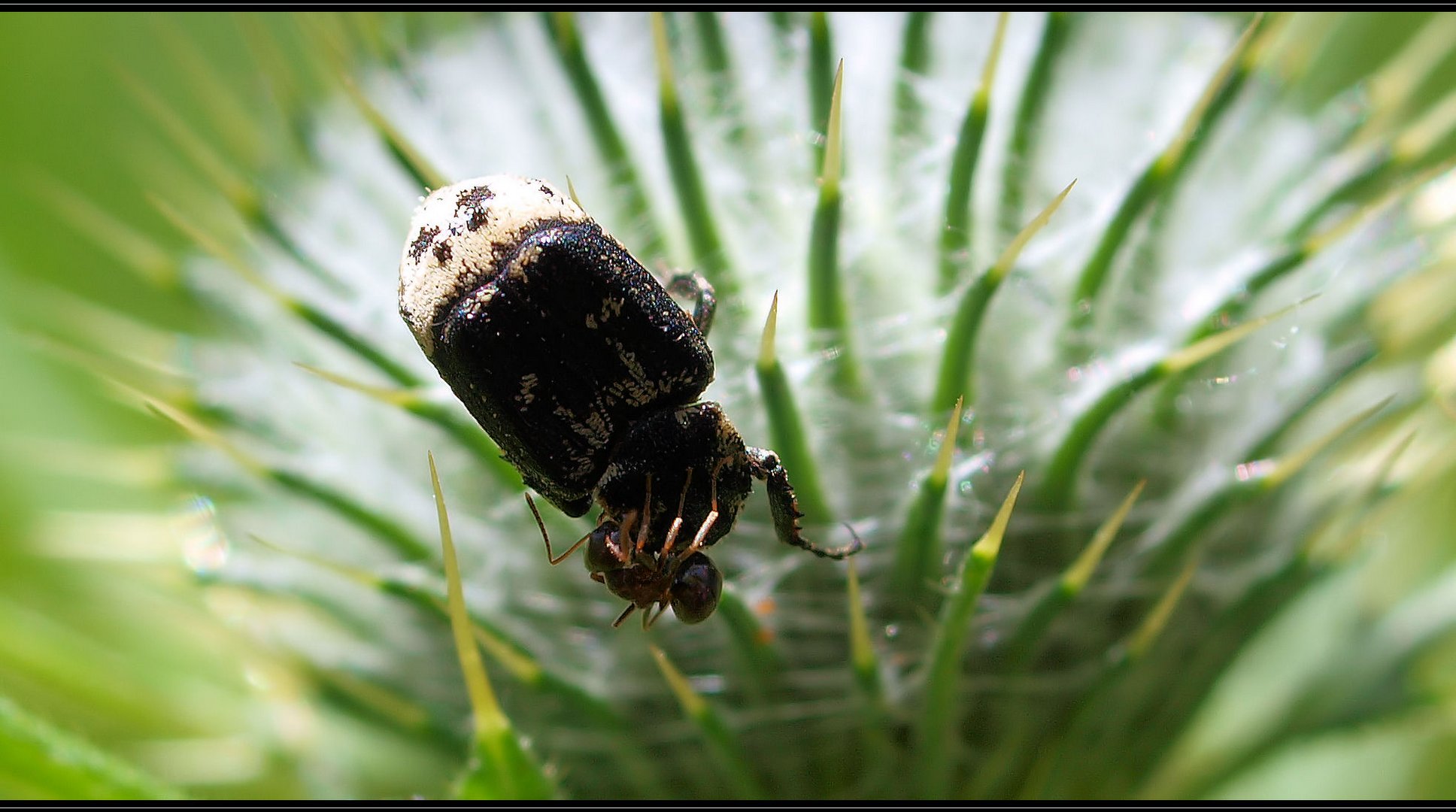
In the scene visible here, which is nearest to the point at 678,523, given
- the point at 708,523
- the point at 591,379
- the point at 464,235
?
the point at 708,523

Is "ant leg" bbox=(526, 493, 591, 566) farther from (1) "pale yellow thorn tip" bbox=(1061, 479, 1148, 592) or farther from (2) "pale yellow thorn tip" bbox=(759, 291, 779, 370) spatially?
(1) "pale yellow thorn tip" bbox=(1061, 479, 1148, 592)

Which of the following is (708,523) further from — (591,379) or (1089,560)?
(1089,560)

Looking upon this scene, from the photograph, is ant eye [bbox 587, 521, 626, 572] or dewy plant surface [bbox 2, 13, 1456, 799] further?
dewy plant surface [bbox 2, 13, 1456, 799]

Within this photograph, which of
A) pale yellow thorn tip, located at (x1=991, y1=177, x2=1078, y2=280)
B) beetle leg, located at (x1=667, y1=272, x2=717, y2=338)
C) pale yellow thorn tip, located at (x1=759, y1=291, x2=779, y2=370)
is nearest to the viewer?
pale yellow thorn tip, located at (x1=759, y1=291, x2=779, y2=370)

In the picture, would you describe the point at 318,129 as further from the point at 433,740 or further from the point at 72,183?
the point at 72,183

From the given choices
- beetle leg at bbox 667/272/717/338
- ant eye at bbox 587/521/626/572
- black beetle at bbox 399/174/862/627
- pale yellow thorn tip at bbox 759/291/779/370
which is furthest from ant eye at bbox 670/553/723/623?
beetle leg at bbox 667/272/717/338

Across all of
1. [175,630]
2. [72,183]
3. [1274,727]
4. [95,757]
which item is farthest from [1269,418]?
[72,183]
